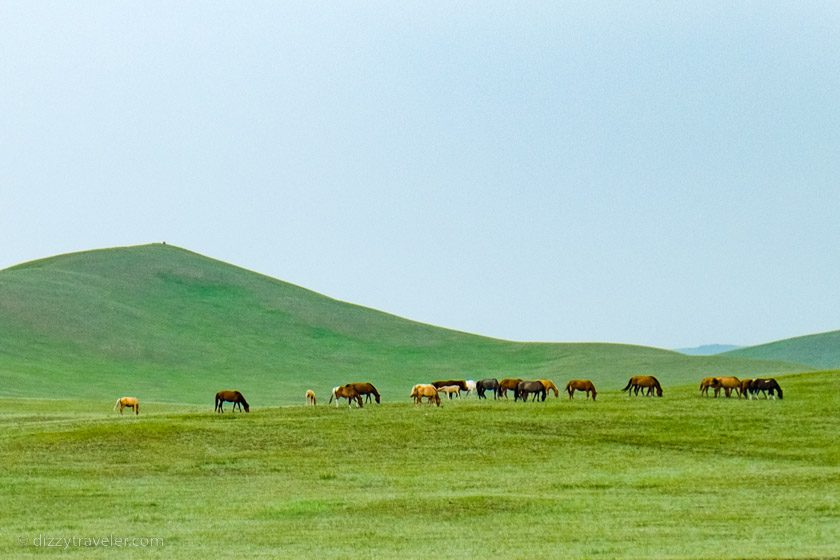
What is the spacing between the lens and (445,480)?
2933 cm

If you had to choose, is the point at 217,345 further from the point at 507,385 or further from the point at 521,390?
the point at 521,390

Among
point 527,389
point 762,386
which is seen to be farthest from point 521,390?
point 762,386

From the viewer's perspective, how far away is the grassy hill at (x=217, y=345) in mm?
87625

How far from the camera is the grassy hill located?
87625 millimetres

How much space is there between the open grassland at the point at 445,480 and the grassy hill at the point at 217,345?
123 feet

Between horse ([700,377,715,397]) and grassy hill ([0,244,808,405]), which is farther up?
grassy hill ([0,244,808,405])

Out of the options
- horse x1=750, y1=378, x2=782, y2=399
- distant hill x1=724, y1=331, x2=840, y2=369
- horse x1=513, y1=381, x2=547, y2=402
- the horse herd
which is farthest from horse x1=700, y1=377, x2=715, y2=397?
distant hill x1=724, y1=331, x2=840, y2=369

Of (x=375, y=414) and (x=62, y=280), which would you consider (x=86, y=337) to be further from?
(x=375, y=414)

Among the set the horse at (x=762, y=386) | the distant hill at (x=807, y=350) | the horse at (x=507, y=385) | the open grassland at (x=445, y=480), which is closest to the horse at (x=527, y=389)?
the horse at (x=507, y=385)

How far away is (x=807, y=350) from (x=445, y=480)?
16270cm

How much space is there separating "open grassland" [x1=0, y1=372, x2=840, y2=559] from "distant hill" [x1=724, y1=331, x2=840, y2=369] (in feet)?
436

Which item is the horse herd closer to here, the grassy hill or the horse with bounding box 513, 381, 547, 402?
the horse with bounding box 513, 381, 547, 402

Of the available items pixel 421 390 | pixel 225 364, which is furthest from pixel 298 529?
pixel 225 364

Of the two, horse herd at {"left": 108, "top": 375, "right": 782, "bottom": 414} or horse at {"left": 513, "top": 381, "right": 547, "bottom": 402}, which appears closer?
horse herd at {"left": 108, "top": 375, "right": 782, "bottom": 414}
